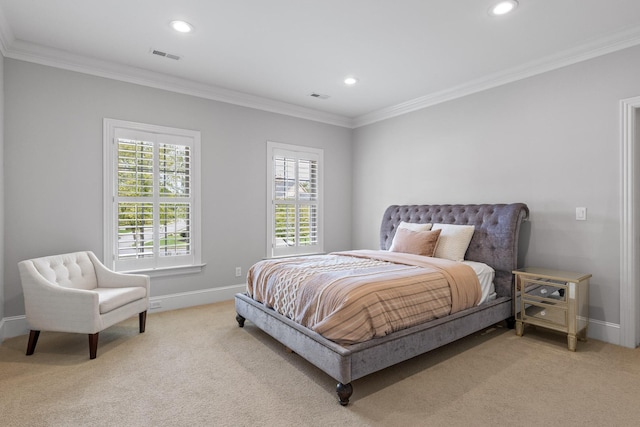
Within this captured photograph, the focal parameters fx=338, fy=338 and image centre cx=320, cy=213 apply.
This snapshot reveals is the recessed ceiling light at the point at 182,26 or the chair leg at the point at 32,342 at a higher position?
the recessed ceiling light at the point at 182,26

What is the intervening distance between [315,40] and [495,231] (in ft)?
8.57

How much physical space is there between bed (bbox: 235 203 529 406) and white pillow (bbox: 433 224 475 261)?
68 mm

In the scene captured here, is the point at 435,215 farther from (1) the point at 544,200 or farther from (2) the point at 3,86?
(2) the point at 3,86

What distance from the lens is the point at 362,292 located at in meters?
2.28

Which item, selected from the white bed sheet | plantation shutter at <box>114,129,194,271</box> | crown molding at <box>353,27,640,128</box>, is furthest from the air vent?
the white bed sheet

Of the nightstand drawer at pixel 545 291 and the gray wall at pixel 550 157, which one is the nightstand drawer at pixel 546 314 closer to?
the nightstand drawer at pixel 545 291

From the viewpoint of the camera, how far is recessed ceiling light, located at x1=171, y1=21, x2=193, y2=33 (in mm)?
2826

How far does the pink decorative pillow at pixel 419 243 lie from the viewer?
3.69 meters

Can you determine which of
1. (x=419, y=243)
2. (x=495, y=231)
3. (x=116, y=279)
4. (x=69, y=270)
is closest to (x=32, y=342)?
(x=69, y=270)

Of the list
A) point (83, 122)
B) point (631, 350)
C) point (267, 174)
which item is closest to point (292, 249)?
point (267, 174)

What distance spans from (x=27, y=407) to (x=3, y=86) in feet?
9.34

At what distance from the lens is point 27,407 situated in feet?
6.75

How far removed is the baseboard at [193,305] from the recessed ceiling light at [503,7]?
2.86 m

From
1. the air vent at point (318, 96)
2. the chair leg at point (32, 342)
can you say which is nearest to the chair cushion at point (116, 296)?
the chair leg at point (32, 342)
